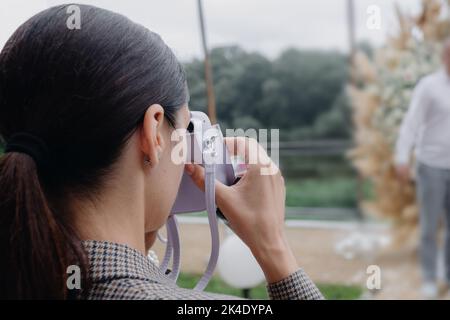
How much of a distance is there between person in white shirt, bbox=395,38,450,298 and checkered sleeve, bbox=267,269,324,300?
200 cm

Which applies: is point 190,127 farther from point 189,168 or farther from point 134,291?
point 134,291

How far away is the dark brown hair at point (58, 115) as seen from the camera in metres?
0.48

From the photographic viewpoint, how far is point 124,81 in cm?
49

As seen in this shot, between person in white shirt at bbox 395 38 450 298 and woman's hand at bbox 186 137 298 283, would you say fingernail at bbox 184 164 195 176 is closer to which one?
woman's hand at bbox 186 137 298 283

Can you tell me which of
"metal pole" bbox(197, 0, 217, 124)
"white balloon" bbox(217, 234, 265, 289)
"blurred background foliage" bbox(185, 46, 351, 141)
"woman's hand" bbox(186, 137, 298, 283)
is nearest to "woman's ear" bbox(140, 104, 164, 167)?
"woman's hand" bbox(186, 137, 298, 283)

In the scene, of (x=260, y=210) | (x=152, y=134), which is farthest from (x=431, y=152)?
(x=152, y=134)

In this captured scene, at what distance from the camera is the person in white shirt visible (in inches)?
92.3

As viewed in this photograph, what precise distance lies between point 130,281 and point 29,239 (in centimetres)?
10

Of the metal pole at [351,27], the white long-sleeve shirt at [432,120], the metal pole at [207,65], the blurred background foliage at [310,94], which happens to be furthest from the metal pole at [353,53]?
the metal pole at [207,65]

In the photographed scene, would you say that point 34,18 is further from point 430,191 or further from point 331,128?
point 331,128

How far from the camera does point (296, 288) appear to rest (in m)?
0.54

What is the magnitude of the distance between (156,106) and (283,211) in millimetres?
204
